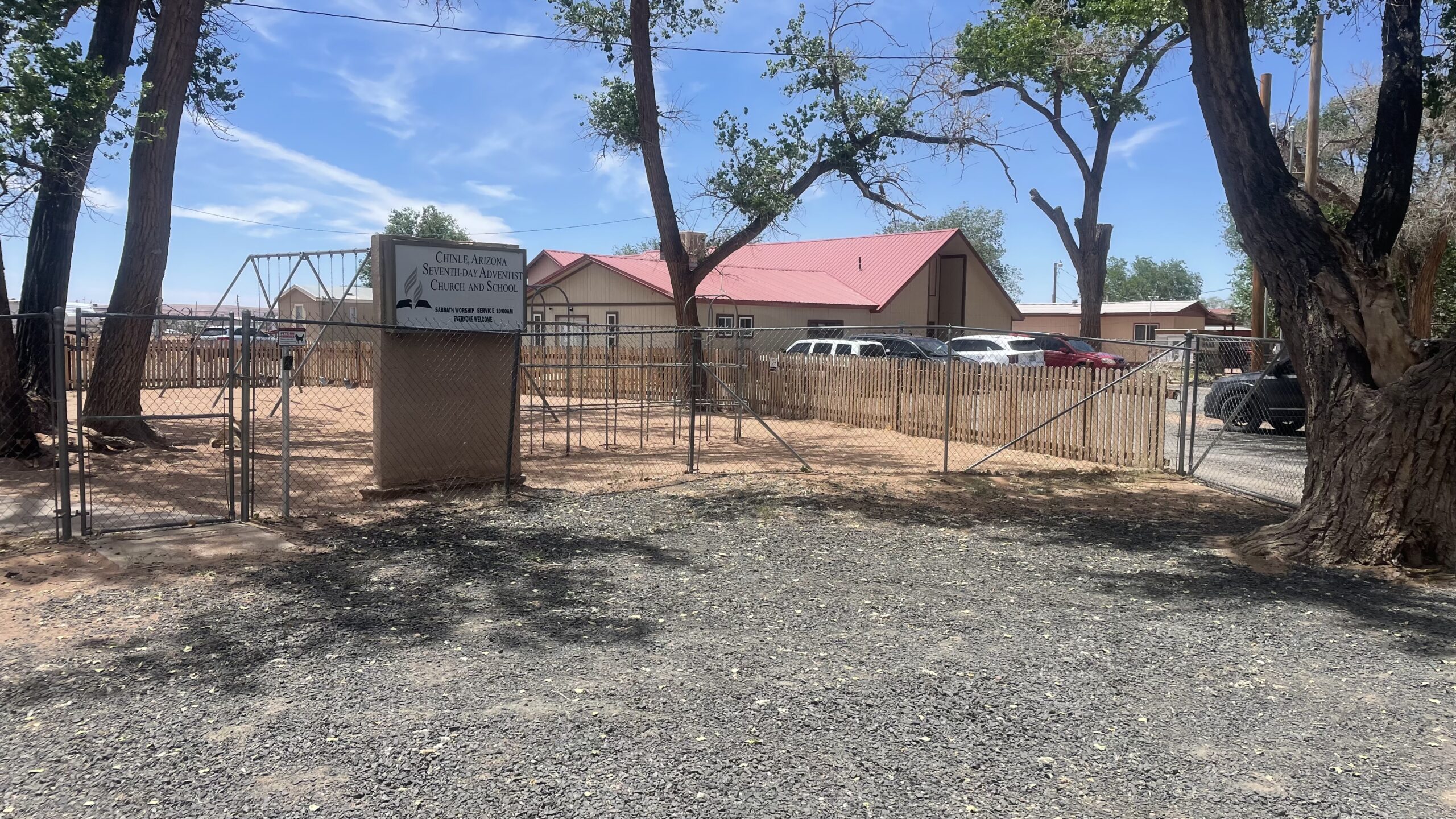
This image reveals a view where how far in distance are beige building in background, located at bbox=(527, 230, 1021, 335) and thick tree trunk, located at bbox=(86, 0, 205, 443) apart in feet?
43.8

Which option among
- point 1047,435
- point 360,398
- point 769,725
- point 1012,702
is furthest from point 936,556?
point 360,398

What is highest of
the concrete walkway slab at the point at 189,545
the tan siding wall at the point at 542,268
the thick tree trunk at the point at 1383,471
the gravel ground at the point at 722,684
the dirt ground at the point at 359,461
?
the tan siding wall at the point at 542,268

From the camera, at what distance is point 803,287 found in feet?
118

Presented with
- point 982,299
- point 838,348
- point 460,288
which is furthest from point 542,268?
point 460,288

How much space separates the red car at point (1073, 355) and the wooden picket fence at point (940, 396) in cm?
880

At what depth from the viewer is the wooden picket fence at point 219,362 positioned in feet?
76.8

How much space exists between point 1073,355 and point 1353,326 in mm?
21691

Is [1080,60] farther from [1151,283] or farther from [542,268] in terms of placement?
[1151,283]

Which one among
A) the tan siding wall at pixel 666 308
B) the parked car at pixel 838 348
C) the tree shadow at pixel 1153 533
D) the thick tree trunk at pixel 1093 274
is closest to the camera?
the tree shadow at pixel 1153 533

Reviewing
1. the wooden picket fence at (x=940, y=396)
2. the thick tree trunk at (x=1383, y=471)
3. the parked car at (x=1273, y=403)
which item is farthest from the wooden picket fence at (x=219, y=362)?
the thick tree trunk at (x=1383, y=471)

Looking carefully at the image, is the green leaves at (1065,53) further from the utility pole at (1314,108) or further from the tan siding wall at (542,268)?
the tan siding wall at (542,268)

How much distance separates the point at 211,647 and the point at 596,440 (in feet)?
35.5

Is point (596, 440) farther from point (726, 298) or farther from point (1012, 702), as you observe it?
point (726, 298)

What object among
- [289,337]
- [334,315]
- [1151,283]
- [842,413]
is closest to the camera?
[334,315]
